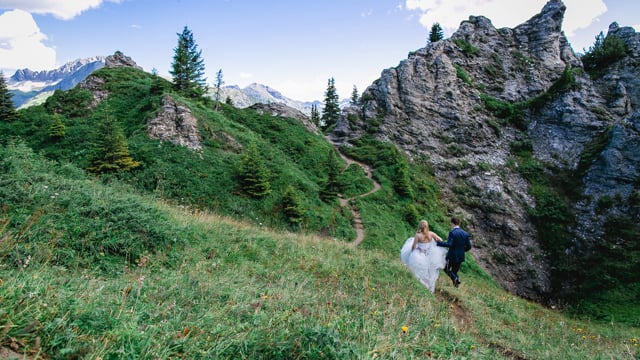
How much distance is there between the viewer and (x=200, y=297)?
431 cm

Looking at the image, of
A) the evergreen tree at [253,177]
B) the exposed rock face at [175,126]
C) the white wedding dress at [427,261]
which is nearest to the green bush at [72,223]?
the white wedding dress at [427,261]

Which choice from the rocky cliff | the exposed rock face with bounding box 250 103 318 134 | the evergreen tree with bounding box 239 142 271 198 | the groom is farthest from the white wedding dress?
the exposed rock face with bounding box 250 103 318 134

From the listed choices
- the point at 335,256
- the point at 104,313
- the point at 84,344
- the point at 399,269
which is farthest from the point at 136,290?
the point at 399,269

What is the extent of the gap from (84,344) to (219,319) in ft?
4.91

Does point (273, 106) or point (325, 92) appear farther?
point (325, 92)

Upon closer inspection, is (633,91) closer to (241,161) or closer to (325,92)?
(325,92)

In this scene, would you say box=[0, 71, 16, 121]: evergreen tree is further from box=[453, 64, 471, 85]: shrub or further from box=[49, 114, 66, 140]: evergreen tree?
box=[453, 64, 471, 85]: shrub

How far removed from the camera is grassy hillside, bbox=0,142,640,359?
2.69 m

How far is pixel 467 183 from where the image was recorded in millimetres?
35000

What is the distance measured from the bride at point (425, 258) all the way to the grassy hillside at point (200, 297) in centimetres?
44

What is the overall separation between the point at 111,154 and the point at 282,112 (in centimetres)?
2629

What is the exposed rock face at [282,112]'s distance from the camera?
39875mm

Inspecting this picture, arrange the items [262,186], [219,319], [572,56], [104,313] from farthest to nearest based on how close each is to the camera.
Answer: [572,56] → [262,186] → [219,319] → [104,313]

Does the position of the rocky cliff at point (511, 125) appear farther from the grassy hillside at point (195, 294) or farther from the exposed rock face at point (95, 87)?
the exposed rock face at point (95, 87)
